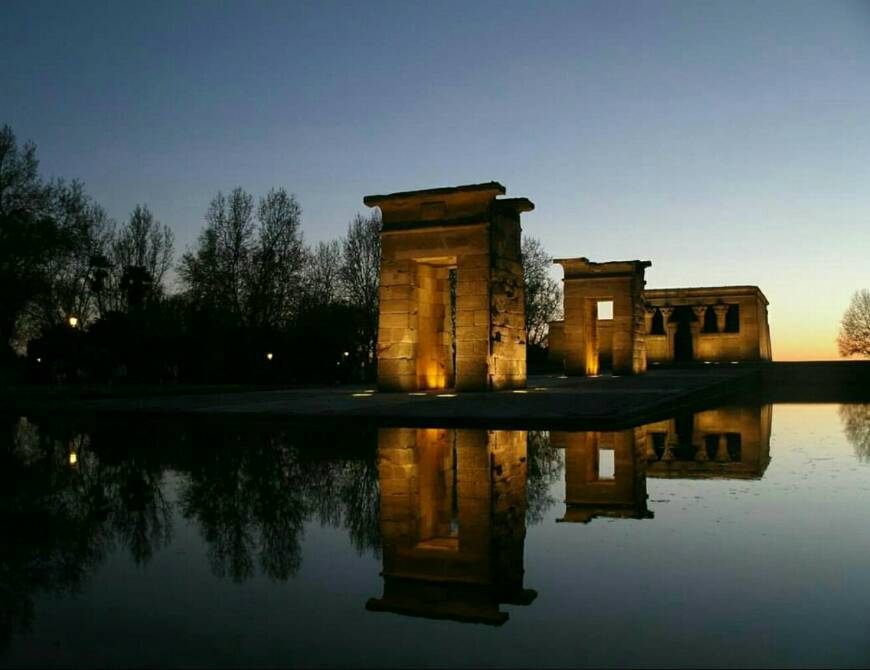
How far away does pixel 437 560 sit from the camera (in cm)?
457

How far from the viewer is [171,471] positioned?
27.1 ft

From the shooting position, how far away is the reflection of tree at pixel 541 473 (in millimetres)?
6094

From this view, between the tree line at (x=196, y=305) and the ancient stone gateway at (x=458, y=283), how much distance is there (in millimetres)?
13436

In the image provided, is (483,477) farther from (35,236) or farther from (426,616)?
(35,236)

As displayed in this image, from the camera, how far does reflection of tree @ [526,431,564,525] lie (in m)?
6.09

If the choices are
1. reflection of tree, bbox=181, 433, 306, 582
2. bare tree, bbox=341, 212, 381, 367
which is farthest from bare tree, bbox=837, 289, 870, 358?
reflection of tree, bbox=181, 433, 306, 582

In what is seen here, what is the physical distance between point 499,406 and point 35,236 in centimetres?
1941

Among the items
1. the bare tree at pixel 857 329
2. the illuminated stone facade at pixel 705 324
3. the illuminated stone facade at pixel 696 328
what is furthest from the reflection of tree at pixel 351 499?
the bare tree at pixel 857 329

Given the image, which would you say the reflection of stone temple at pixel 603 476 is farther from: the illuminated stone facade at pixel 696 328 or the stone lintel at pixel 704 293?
the stone lintel at pixel 704 293

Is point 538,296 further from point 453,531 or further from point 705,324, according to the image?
point 453,531

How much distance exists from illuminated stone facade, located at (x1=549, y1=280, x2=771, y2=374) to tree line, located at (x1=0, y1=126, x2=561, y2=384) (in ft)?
45.9

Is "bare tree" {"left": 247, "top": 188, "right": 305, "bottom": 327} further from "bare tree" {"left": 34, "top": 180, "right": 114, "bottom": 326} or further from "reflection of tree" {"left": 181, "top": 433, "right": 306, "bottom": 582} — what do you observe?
"reflection of tree" {"left": 181, "top": 433, "right": 306, "bottom": 582}

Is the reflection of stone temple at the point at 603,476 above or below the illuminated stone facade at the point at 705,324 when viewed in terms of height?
below

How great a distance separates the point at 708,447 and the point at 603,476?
3.28m
